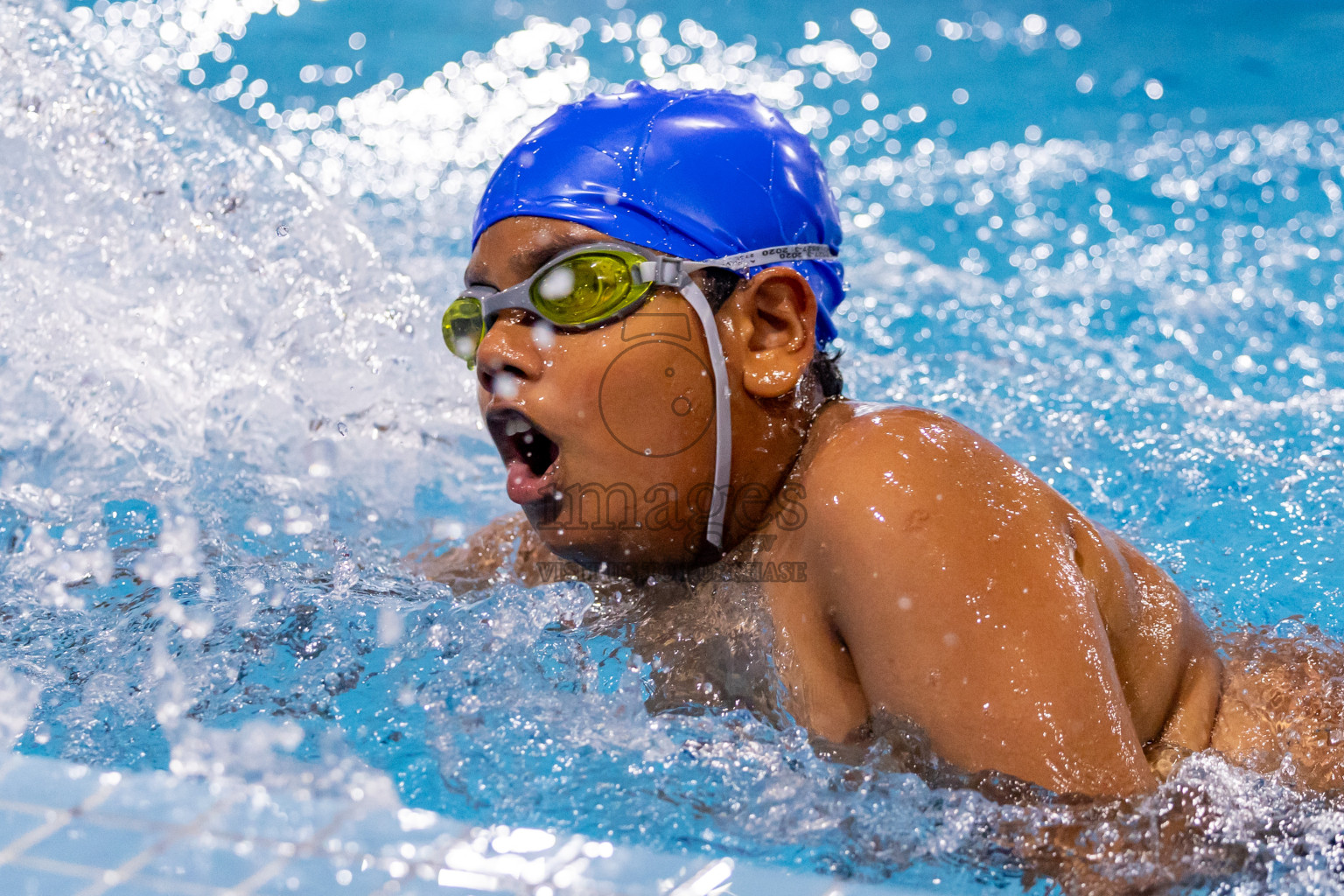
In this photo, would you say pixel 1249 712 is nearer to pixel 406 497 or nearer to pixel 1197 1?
pixel 406 497

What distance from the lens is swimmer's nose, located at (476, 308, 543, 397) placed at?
A: 188 cm

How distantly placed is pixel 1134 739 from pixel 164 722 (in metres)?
1.49

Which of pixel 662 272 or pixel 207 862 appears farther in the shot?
pixel 662 272

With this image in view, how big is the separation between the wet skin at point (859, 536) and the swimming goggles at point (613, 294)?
0.07 feet

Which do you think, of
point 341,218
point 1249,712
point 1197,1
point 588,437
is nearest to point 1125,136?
point 1197,1

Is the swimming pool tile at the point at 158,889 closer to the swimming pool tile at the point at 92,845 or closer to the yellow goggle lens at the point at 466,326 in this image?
the swimming pool tile at the point at 92,845

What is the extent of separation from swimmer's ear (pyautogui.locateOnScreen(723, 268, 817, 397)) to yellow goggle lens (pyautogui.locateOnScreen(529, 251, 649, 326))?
188 mm

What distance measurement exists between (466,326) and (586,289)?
262mm

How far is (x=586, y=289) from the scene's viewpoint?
1.89 m

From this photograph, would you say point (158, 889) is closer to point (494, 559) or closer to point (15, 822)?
point (15, 822)

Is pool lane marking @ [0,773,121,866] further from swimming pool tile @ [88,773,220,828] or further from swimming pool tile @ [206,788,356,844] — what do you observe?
swimming pool tile @ [206,788,356,844]

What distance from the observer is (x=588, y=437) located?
73.3 inches

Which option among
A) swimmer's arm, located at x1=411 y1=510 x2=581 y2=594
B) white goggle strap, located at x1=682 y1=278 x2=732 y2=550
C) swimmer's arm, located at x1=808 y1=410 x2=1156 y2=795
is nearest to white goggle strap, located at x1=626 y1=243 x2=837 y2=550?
white goggle strap, located at x1=682 y1=278 x2=732 y2=550

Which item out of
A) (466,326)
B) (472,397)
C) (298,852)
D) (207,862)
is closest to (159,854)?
(207,862)
